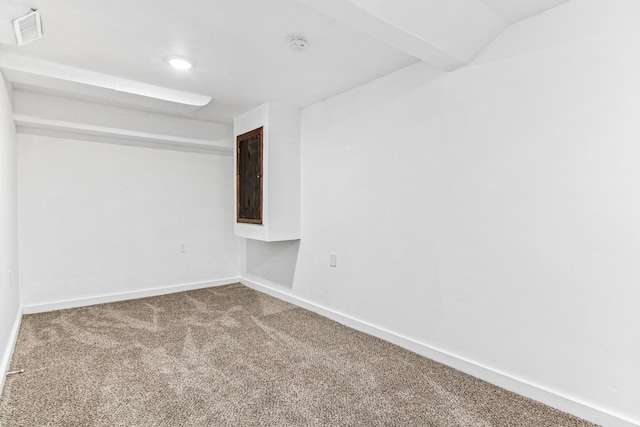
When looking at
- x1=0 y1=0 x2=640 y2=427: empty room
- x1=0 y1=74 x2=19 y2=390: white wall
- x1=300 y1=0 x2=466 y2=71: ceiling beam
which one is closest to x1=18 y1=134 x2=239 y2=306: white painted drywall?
x1=0 y1=0 x2=640 y2=427: empty room

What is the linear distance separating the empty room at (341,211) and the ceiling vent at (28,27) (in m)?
0.02

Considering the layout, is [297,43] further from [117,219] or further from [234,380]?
[117,219]

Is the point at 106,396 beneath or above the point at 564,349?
beneath

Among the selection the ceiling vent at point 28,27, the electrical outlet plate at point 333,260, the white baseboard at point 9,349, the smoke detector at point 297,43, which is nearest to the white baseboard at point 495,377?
the electrical outlet plate at point 333,260

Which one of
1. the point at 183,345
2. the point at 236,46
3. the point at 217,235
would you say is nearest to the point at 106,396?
the point at 183,345

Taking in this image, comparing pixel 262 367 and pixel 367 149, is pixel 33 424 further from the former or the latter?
pixel 367 149

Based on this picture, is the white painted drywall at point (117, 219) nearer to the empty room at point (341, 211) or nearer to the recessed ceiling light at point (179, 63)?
the empty room at point (341, 211)

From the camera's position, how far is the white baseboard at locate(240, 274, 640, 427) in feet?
6.06

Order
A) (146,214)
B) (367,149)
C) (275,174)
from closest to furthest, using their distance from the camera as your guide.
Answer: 1. (367,149)
2. (275,174)
3. (146,214)

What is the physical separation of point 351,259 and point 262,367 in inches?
51.2

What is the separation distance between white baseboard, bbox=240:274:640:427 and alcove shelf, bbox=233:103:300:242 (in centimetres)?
94

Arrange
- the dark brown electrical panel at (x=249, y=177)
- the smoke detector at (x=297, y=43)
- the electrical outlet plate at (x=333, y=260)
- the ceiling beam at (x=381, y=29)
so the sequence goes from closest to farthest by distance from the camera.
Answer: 1. the ceiling beam at (x=381, y=29)
2. the smoke detector at (x=297, y=43)
3. the electrical outlet plate at (x=333, y=260)
4. the dark brown electrical panel at (x=249, y=177)

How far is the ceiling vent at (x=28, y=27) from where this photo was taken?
2020mm

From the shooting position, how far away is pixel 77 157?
152 inches
